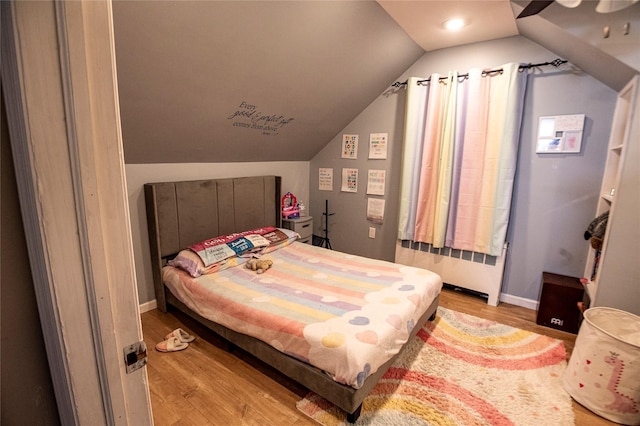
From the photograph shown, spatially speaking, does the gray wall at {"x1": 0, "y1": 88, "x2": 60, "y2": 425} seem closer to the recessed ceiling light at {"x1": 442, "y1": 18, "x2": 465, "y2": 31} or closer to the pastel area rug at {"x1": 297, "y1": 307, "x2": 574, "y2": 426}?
the pastel area rug at {"x1": 297, "y1": 307, "x2": 574, "y2": 426}

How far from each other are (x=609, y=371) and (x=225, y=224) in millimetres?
3133

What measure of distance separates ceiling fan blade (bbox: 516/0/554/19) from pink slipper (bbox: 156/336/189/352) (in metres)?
3.55

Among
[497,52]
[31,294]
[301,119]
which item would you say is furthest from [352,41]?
[31,294]

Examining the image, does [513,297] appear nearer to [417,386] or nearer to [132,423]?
[417,386]

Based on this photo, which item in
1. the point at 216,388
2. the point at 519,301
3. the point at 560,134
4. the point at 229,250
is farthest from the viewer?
the point at 519,301

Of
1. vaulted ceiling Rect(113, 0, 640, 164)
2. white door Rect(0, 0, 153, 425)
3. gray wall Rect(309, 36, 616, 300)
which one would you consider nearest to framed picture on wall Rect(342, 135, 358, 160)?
vaulted ceiling Rect(113, 0, 640, 164)

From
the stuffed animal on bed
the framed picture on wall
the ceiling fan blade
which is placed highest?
the ceiling fan blade

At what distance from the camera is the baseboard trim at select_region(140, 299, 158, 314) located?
2.67m

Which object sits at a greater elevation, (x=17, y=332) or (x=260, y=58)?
(x=260, y=58)

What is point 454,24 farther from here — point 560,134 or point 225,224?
point 225,224

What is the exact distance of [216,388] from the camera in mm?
1832

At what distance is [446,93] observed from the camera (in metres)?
3.02

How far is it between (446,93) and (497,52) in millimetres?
568

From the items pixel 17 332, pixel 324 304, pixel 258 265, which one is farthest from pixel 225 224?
pixel 17 332
